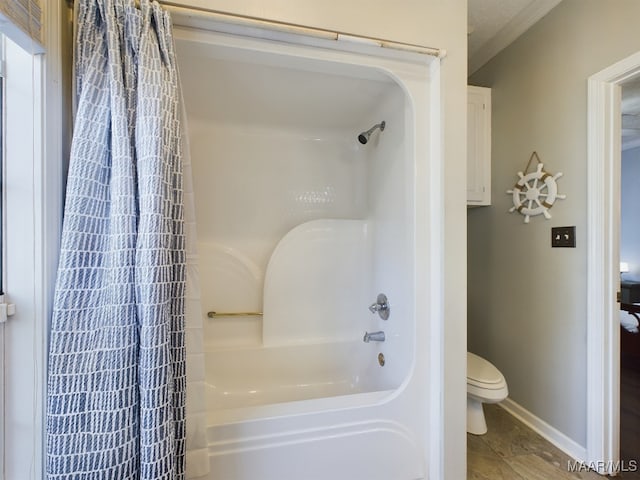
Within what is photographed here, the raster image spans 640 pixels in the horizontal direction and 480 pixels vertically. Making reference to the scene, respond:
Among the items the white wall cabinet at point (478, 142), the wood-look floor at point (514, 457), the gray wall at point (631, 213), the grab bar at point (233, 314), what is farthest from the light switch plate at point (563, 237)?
the gray wall at point (631, 213)

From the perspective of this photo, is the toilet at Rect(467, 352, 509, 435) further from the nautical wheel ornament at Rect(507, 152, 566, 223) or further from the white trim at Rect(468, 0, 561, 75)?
the white trim at Rect(468, 0, 561, 75)

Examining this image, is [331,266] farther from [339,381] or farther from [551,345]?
[551,345]

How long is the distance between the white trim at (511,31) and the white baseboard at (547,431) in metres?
2.59

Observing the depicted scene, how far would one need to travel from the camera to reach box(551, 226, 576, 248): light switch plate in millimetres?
1602

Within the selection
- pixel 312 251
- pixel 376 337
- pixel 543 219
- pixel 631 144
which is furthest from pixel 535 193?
pixel 631 144

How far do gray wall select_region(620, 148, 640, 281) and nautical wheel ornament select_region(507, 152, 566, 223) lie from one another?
123 inches

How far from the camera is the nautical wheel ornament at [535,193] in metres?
1.72

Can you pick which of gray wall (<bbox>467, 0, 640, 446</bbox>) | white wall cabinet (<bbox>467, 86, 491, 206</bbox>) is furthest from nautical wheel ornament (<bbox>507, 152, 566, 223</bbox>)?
white wall cabinet (<bbox>467, 86, 491, 206</bbox>)

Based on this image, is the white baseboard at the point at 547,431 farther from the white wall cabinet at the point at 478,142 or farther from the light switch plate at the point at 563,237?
the white wall cabinet at the point at 478,142

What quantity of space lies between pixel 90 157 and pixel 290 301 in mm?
1364

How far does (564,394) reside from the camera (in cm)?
165

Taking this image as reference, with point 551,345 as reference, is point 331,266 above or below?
above

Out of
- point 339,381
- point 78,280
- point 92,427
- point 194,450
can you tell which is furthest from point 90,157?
point 339,381

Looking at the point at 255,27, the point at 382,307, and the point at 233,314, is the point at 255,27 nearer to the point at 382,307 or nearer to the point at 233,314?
the point at 382,307
